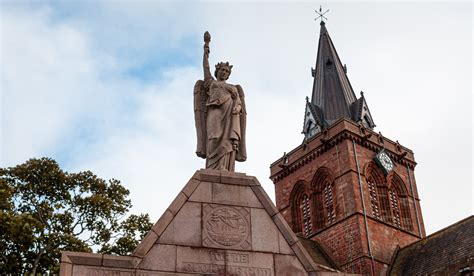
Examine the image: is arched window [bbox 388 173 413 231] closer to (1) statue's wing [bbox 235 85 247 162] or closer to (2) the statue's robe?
(1) statue's wing [bbox 235 85 247 162]

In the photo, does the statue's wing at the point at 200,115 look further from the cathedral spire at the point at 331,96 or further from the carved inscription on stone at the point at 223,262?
the cathedral spire at the point at 331,96

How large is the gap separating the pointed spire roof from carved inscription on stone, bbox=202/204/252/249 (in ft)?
147

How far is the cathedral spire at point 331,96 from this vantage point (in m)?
55.2

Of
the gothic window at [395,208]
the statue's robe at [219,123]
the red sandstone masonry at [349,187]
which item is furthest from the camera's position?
the gothic window at [395,208]

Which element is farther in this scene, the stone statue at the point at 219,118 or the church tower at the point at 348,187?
the church tower at the point at 348,187

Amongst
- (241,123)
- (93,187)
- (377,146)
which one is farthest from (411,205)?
(241,123)

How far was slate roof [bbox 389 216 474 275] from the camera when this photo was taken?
37.0m

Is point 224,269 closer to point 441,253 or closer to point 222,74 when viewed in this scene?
point 222,74

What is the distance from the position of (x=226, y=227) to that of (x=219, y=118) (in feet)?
6.98

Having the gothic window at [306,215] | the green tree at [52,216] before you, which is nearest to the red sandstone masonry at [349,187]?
the gothic window at [306,215]

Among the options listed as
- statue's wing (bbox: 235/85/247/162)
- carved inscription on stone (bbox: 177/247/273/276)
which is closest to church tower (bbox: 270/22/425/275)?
statue's wing (bbox: 235/85/247/162)

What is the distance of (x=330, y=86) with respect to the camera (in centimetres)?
5778

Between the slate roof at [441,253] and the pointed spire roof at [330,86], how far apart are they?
45.2 ft

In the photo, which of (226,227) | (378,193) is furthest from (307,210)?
(226,227)
